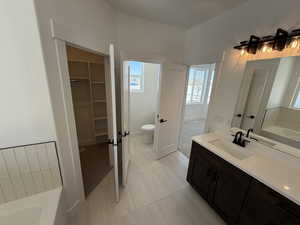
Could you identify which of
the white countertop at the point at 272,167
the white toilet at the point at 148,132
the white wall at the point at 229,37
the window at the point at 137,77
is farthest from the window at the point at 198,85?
the white countertop at the point at 272,167

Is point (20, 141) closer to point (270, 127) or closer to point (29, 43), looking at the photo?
point (29, 43)

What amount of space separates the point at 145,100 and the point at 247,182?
2992 mm

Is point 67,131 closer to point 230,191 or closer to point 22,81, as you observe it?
point 22,81

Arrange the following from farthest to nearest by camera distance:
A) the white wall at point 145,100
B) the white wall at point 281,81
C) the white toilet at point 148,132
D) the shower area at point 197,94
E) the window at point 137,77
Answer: the shower area at point 197,94, the white wall at point 145,100, the window at point 137,77, the white toilet at point 148,132, the white wall at point 281,81

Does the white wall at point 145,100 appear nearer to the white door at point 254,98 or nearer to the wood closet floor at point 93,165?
the wood closet floor at point 93,165

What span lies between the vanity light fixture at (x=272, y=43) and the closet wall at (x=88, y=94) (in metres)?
2.45

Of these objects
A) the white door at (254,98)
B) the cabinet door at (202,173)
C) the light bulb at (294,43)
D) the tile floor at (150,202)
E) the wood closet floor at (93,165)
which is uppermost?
the light bulb at (294,43)

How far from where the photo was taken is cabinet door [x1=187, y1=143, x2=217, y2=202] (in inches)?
64.6

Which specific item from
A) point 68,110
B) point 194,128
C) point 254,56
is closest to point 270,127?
point 254,56

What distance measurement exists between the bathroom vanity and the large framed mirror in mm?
246

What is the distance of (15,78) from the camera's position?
3.35 feet

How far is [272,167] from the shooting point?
131 centimetres

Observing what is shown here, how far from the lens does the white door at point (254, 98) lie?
1.59 m

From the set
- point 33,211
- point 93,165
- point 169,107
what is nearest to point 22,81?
point 33,211
